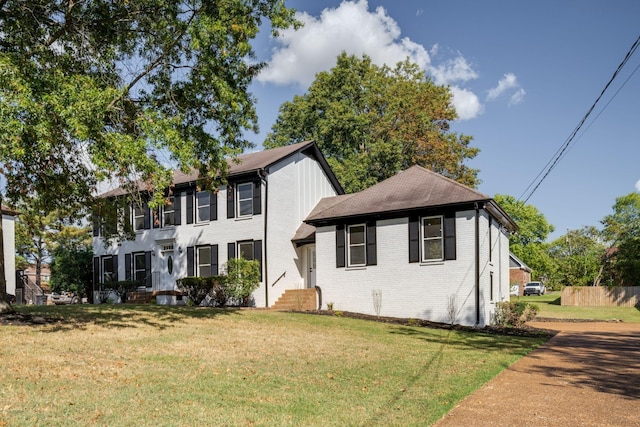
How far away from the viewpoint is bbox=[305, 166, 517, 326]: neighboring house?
19.6 m

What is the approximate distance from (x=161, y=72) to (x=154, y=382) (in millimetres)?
9464

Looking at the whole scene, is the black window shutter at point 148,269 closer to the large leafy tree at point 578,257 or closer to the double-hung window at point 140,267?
the double-hung window at point 140,267

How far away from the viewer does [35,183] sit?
14305 millimetres

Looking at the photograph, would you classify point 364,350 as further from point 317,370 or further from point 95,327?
point 95,327

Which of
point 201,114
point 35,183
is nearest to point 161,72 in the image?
point 201,114

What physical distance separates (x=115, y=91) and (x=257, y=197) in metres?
12.2

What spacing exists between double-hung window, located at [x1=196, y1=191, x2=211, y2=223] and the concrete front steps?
5760 mm

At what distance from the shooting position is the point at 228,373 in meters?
9.02

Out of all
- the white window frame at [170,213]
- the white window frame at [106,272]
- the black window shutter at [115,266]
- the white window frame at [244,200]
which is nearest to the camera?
the white window frame at [244,200]

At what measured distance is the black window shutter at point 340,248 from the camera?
875 inches

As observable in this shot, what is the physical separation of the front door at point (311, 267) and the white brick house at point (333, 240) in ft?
0.16

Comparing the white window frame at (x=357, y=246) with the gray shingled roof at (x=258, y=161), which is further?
the gray shingled roof at (x=258, y=161)

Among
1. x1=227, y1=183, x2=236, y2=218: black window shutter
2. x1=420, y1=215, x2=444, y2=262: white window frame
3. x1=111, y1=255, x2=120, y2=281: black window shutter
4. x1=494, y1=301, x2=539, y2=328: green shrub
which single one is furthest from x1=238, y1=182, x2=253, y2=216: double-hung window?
x1=494, y1=301, x2=539, y2=328: green shrub

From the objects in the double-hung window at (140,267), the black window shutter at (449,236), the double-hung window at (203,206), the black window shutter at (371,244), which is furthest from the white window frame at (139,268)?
the black window shutter at (449,236)
